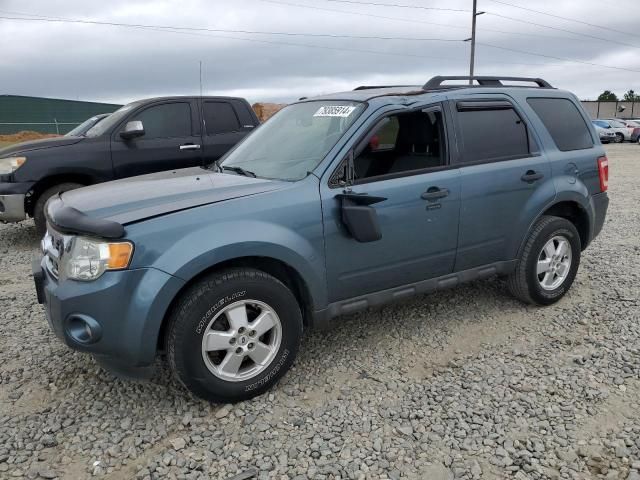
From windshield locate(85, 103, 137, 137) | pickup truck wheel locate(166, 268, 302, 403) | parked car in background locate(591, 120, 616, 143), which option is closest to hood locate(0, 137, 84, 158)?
windshield locate(85, 103, 137, 137)

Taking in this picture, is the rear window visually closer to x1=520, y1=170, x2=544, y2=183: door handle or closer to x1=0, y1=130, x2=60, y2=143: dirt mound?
x1=520, y1=170, x2=544, y2=183: door handle

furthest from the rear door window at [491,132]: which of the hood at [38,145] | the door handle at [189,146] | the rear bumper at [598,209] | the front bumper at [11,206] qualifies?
the front bumper at [11,206]

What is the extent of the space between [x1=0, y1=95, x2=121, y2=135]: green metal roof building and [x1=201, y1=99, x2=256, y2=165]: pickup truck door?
108ft

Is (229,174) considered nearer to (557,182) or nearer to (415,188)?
(415,188)

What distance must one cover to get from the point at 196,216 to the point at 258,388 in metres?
1.06

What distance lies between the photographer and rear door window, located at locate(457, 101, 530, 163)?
3.77m

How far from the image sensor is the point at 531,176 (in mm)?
3988

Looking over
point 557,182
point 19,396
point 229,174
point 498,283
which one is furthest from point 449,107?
point 19,396

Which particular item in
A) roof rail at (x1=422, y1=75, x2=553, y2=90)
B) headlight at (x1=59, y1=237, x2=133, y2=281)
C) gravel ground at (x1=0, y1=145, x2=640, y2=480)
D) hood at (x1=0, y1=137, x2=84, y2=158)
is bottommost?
gravel ground at (x1=0, y1=145, x2=640, y2=480)

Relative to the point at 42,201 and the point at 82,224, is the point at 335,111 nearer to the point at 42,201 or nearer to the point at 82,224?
the point at 82,224

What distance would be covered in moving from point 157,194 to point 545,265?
10.2 feet

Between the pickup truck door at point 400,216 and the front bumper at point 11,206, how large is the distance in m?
4.76

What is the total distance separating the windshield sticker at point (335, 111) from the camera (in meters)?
3.51

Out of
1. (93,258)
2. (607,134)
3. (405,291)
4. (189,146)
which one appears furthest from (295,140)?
(607,134)
